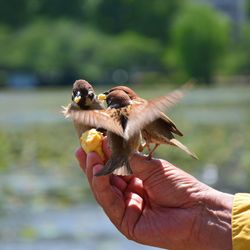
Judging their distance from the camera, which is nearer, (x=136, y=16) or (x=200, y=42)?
(x=200, y=42)

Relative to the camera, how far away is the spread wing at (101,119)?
2941 mm

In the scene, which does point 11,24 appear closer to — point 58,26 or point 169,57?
point 58,26

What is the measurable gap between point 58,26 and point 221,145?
4754 centimetres

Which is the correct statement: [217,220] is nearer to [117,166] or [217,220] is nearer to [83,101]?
[117,166]

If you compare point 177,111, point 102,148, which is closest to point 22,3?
point 177,111

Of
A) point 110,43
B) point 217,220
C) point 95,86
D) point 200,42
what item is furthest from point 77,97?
point 110,43

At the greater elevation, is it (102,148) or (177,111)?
(102,148)

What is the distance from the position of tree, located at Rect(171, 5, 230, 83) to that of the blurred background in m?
0.07

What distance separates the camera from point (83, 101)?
3.17 metres

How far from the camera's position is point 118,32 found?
67.7m

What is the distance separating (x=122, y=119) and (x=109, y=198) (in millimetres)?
324

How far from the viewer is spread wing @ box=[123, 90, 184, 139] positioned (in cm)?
293

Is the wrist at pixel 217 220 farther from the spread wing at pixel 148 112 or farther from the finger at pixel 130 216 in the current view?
the spread wing at pixel 148 112

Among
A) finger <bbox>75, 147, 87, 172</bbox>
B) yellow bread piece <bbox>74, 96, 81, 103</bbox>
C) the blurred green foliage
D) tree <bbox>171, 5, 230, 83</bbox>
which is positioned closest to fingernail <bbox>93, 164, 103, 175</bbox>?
finger <bbox>75, 147, 87, 172</bbox>
